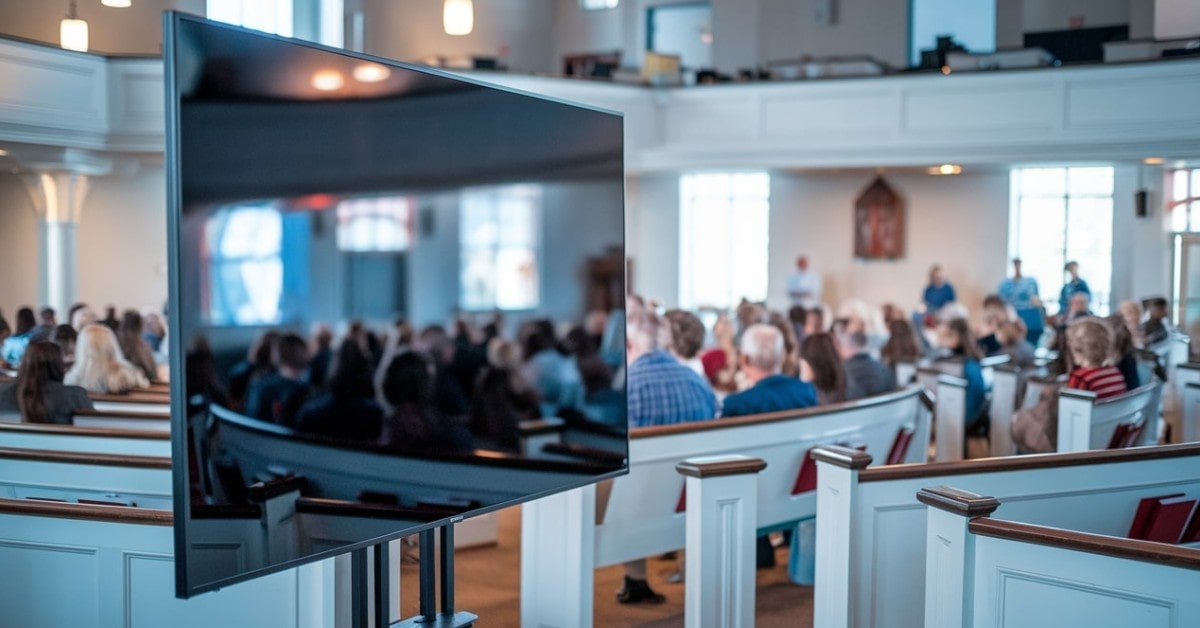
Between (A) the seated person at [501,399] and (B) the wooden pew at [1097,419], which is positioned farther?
(B) the wooden pew at [1097,419]

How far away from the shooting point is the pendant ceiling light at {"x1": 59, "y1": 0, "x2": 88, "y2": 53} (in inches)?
423

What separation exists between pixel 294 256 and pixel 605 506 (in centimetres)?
260

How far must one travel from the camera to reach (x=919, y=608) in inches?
170

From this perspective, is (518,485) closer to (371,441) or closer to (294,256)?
(371,441)

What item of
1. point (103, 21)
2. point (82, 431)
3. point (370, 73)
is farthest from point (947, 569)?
point (103, 21)

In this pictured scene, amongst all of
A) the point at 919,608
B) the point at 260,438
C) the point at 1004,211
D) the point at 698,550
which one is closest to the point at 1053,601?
the point at 919,608

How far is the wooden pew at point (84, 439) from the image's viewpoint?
16.2 feet

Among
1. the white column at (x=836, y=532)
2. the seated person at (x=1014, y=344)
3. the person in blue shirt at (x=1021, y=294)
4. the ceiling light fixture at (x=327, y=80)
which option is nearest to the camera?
the ceiling light fixture at (x=327, y=80)

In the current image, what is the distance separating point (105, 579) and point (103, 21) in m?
9.08

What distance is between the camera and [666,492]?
5.03 meters

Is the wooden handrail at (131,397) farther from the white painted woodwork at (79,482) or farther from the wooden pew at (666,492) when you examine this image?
the wooden pew at (666,492)

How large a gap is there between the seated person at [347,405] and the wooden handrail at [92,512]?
92 centimetres

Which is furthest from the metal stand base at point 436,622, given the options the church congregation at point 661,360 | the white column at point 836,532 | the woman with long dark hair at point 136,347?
the woman with long dark hair at point 136,347

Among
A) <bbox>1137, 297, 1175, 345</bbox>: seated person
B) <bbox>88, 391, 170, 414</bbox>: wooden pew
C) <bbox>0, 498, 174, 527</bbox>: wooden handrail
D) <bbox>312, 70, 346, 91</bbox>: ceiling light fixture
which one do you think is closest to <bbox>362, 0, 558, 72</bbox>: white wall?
<bbox>1137, 297, 1175, 345</bbox>: seated person
